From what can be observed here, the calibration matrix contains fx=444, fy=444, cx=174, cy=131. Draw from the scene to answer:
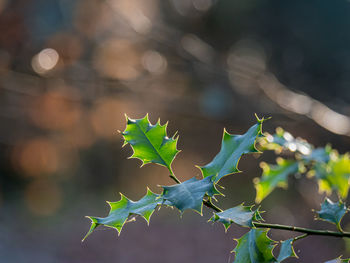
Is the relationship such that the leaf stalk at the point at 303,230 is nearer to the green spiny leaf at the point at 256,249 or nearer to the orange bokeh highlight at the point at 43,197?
the green spiny leaf at the point at 256,249

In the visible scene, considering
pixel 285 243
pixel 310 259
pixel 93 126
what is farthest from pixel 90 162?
pixel 285 243

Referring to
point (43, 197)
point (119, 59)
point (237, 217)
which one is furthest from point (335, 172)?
point (43, 197)

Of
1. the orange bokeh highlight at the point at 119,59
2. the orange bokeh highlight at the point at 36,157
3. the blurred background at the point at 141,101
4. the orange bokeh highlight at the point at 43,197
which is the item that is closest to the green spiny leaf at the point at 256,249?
the blurred background at the point at 141,101

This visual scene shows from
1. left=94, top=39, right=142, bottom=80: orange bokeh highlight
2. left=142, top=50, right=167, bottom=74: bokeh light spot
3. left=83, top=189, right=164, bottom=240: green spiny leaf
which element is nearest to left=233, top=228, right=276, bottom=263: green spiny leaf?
left=83, top=189, right=164, bottom=240: green spiny leaf

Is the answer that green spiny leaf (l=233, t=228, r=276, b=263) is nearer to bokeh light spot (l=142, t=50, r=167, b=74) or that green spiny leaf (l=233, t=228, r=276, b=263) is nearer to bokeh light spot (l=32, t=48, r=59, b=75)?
bokeh light spot (l=32, t=48, r=59, b=75)

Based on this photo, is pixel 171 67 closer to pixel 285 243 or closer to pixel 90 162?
pixel 90 162
